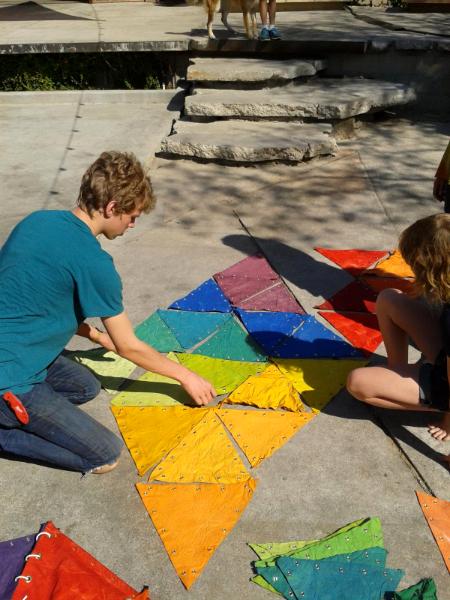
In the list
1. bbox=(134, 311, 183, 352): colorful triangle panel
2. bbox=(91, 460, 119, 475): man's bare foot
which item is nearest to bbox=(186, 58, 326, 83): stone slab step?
Result: bbox=(134, 311, 183, 352): colorful triangle panel

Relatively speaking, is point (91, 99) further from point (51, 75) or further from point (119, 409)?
point (119, 409)

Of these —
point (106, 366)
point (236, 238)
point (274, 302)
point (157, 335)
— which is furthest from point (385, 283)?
point (106, 366)

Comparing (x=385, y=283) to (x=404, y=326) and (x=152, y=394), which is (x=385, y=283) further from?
(x=152, y=394)

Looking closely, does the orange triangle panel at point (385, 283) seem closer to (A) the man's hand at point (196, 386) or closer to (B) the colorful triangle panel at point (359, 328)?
(B) the colorful triangle panel at point (359, 328)

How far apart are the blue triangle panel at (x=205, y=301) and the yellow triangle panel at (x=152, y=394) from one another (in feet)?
2.25

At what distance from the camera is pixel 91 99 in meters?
8.12

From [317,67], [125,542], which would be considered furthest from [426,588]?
[317,67]

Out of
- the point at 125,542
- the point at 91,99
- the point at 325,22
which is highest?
the point at 325,22

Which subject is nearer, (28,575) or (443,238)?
(28,575)

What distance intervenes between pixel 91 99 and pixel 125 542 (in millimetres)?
6834

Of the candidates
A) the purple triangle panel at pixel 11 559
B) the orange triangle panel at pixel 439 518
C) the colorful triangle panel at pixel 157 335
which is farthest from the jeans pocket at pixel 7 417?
the orange triangle panel at pixel 439 518

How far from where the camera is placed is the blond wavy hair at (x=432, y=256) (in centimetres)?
237

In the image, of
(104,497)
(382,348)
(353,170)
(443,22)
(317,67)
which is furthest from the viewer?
(443,22)

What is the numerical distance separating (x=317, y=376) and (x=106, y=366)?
1.06 meters
